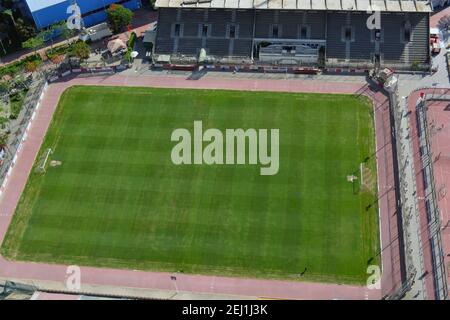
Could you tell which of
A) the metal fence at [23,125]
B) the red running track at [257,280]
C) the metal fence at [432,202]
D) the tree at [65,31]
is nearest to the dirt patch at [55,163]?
the red running track at [257,280]

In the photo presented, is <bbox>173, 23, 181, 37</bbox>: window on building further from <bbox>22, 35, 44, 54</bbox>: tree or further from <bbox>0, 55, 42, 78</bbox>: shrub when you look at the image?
<bbox>0, 55, 42, 78</bbox>: shrub

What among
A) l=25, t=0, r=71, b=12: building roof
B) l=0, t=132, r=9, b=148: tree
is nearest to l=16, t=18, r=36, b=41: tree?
l=25, t=0, r=71, b=12: building roof

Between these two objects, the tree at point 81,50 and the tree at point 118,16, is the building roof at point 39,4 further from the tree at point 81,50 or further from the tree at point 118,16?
the tree at point 81,50

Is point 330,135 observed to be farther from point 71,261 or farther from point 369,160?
point 71,261

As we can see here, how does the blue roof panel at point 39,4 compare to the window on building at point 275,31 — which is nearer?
the window on building at point 275,31

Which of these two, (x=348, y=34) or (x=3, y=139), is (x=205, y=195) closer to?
(x=3, y=139)

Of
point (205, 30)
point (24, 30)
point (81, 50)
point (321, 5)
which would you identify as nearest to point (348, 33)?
point (321, 5)
